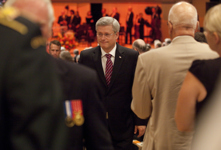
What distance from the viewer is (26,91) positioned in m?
0.66

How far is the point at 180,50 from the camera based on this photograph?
205 centimetres

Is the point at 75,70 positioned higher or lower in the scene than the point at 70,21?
higher

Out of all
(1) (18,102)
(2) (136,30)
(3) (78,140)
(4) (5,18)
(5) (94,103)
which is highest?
(4) (5,18)

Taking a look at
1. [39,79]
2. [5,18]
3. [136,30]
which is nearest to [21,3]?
[5,18]

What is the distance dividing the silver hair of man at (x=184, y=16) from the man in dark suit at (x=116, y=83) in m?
1.01

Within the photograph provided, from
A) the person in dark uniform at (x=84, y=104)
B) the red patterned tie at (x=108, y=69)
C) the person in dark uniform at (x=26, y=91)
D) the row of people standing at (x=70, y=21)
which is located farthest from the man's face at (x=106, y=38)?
the row of people standing at (x=70, y=21)

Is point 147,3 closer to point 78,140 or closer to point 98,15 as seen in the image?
point 98,15

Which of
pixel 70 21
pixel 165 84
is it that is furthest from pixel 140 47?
pixel 70 21

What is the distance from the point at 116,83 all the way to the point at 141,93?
2.69 feet

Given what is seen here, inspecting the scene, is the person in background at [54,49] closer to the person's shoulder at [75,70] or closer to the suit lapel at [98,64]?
the suit lapel at [98,64]

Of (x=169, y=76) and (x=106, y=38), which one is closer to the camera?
(x=169, y=76)

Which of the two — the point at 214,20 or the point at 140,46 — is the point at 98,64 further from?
the point at 140,46

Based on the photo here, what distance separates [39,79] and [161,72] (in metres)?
1.46

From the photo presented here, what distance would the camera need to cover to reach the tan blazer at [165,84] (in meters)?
2.00
